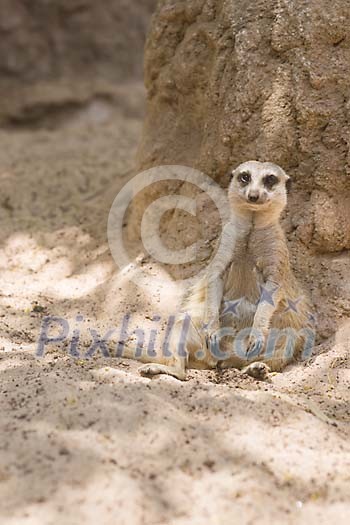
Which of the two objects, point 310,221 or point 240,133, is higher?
point 240,133

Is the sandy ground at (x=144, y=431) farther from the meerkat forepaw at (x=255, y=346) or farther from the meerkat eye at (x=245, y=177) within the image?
the meerkat eye at (x=245, y=177)

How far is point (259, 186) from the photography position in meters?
3.13

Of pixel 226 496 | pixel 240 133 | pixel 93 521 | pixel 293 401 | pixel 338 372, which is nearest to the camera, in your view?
pixel 93 521

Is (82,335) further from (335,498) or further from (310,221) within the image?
(335,498)

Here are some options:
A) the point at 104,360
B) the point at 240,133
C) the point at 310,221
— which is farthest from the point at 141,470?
the point at 240,133

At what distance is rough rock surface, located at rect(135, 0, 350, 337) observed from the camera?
138 inches

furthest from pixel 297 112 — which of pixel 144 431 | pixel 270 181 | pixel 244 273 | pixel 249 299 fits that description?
pixel 144 431

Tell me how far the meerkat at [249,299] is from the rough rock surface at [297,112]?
0.85 ft

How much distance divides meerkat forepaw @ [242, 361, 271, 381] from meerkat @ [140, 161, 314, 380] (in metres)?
0.03

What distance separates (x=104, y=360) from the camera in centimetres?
312

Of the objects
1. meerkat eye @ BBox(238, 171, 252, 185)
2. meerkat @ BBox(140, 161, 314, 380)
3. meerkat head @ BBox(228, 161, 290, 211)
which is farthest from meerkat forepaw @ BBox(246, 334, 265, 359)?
meerkat eye @ BBox(238, 171, 252, 185)

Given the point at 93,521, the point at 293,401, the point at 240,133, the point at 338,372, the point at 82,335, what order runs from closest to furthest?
the point at 93,521
the point at 293,401
the point at 338,372
the point at 82,335
the point at 240,133

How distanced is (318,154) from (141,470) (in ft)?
6.83

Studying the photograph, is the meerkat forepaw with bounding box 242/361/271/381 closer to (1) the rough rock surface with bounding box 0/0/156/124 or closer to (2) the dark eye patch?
(2) the dark eye patch
